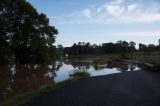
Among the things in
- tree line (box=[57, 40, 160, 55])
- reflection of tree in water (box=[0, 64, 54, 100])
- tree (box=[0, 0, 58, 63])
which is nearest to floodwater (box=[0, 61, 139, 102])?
reflection of tree in water (box=[0, 64, 54, 100])

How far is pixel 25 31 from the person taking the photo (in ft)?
172

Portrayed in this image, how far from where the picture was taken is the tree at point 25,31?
50.1 m

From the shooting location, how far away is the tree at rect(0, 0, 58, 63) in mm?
50125

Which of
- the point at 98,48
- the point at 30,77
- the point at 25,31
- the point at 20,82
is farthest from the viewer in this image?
the point at 98,48

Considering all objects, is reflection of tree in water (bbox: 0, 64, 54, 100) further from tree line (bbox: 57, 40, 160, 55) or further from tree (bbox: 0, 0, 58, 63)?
tree line (bbox: 57, 40, 160, 55)

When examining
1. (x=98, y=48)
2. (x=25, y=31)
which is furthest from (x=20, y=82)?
(x=98, y=48)

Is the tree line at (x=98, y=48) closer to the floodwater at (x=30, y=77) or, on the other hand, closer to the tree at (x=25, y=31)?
the tree at (x=25, y=31)

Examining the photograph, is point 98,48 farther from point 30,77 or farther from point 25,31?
point 30,77

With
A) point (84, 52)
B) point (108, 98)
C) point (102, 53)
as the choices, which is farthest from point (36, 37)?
point (84, 52)

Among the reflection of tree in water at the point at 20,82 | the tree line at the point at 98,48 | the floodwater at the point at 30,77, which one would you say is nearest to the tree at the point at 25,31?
the floodwater at the point at 30,77

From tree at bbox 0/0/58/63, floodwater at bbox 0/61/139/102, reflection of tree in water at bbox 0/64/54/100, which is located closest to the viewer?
reflection of tree in water at bbox 0/64/54/100

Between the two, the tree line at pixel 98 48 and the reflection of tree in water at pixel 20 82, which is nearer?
the reflection of tree in water at pixel 20 82

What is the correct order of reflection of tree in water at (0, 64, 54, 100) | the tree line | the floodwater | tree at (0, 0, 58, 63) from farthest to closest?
the tree line → tree at (0, 0, 58, 63) → the floodwater → reflection of tree in water at (0, 64, 54, 100)

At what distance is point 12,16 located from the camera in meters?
51.9
